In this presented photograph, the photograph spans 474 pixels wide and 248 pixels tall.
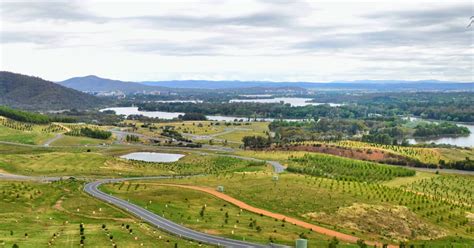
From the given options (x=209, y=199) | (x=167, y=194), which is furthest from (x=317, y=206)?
(x=167, y=194)

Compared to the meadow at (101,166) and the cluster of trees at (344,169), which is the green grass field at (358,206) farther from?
the meadow at (101,166)

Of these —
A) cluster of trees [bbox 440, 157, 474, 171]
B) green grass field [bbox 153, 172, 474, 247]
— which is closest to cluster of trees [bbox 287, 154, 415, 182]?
green grass field [bbox 153, 172, 474, 247]

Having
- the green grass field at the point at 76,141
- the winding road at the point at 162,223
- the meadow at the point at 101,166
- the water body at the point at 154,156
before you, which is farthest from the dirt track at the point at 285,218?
the green grass field at the point at 76,141

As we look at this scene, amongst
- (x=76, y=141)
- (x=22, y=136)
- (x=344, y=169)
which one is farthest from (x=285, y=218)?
(x=22, y=136)

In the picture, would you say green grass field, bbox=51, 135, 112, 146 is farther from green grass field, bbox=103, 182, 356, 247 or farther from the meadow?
green grass field, bbox=103, 182, 356, 247

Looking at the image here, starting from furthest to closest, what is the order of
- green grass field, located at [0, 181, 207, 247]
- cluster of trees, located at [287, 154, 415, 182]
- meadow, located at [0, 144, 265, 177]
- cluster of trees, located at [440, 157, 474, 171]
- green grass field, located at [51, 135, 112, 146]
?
green grass field, located at [51, 135, 112, 146]
cluster of trees, located at [440, 157, 474, 171]
cluster of trees, located at [287, 154, 415, 182]
meadow, located at [0, 144, 265, 177]
green grass field, located at [0, 181, 207, 247]

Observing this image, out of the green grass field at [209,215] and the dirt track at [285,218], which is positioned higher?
the green grass field at [209,215]

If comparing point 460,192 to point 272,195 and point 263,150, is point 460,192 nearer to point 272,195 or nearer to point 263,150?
point 272,195
